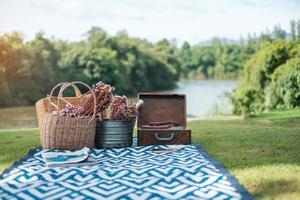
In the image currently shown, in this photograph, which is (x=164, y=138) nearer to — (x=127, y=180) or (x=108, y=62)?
(x=127, y=180)

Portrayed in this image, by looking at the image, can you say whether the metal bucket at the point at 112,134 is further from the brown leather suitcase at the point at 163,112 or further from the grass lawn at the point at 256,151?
the grass lawn at the point at 256,151

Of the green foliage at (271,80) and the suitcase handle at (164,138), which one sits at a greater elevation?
the green foliage at (271,80)

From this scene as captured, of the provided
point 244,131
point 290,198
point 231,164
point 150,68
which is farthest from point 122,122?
point 150,68

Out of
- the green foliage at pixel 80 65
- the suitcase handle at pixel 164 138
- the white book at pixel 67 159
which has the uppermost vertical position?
the green foliage at pixel 80 65

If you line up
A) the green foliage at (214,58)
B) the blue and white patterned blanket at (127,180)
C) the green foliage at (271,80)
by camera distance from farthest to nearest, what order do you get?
1. the green foliage at (214,58)
2. the green foliage at (271,80)
3. the blue and white patterned blanket at (127,180)

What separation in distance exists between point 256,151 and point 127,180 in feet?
4.57

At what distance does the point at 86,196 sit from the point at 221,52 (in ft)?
116

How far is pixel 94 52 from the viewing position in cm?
2589

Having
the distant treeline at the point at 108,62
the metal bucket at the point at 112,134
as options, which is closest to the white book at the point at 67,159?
the metal bucket at the point at 112,134

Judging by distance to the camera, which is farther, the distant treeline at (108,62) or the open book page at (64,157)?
the distant treeline at (108,62)

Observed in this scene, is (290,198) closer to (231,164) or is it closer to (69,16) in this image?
(231,164)

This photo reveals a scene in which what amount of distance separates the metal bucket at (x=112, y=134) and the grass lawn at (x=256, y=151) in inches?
26.0

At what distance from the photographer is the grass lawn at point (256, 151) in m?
2.67

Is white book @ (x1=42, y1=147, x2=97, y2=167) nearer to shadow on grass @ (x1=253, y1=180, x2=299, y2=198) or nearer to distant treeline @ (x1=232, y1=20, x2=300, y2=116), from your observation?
shadow on grass @ (x1=253, y1=180, x2=299, y2=198)
